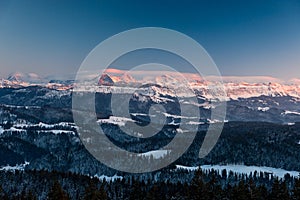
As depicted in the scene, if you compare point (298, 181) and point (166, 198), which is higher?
point (298, 181)

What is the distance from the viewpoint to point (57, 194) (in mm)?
106375

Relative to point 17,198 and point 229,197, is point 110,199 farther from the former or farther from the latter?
point 229,197

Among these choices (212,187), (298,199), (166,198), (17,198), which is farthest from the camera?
(166,198)

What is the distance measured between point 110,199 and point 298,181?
Result: 374 feet

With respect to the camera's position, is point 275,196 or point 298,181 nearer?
point 298,181

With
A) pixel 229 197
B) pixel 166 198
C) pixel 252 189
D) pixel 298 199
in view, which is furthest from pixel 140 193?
pixel 298 199

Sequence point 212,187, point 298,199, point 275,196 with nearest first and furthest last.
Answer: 1. point 298,199
2. point 275,196
3. point 212,187

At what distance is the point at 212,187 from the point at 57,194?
53452 mm

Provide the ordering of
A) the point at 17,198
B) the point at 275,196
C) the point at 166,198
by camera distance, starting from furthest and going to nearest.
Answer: the point at 166,198 < the point at 17,198 < the point at 275,196

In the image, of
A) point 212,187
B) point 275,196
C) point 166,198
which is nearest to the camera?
point 275,196

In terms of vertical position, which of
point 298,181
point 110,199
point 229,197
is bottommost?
point 110,199

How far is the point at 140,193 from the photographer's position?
184000 millimetres

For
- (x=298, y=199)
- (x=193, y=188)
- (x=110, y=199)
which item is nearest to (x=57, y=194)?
(x=193, y=188)

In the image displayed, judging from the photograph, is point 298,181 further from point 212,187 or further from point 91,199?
point 91,199
